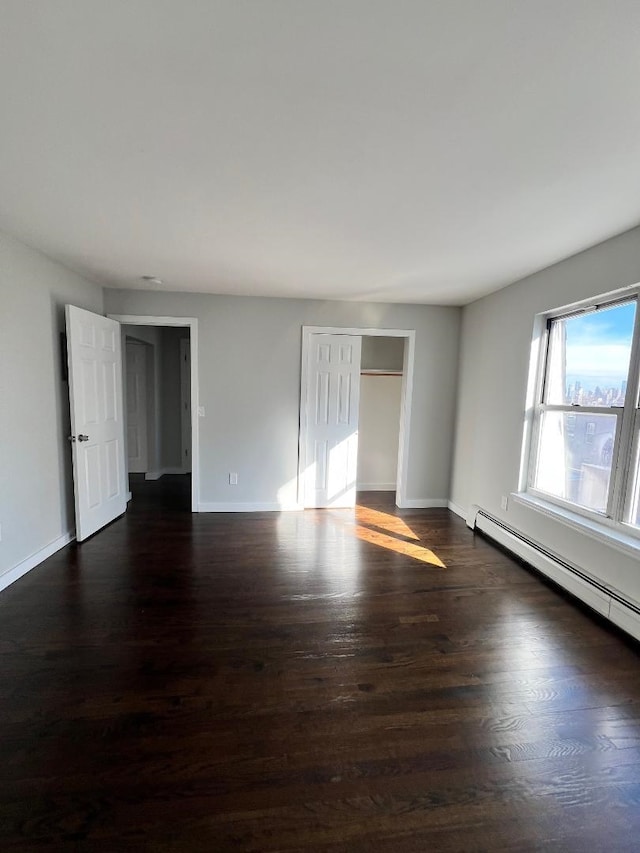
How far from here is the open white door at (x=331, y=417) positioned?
4.23m

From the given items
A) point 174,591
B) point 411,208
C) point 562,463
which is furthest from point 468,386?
point 174,591

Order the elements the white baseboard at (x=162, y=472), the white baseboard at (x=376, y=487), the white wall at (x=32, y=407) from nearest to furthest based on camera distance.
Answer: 1. the white wall at (x=32, y=407)
2. the white baseboard at (x=376, y=487)
3. the white baseboard at (x=162, y=472)

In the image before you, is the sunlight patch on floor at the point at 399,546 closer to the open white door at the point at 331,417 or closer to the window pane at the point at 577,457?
the open white door at the point at 331,417

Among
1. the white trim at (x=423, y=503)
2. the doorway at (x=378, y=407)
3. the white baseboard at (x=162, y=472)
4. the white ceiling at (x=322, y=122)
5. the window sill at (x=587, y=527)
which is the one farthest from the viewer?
the white baseboard at (x=162, y=472)

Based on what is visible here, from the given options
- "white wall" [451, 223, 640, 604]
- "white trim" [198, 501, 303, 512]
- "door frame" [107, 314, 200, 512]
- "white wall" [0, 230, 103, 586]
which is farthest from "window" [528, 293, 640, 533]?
"white wall" [0, 230, 103, 586]

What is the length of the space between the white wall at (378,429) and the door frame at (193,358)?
6.96 feet

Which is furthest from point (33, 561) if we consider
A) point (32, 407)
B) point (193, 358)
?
point (193, 358)

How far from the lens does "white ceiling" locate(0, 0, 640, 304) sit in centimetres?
101

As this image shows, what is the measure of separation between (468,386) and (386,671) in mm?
3141

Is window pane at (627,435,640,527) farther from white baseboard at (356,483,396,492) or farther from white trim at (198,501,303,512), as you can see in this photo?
white baseboard at (356,483,396,492)

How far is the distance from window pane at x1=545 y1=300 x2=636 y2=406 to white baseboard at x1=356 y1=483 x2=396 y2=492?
258 cm

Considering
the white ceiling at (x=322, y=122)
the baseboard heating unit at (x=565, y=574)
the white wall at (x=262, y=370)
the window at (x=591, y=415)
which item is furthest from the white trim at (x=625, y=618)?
the white wall at (x=262, y=370)

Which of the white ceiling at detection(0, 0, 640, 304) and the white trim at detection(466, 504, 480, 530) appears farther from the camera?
the white trim at detection(466, 504, 480, 530)

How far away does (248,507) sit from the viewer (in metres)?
4.29
